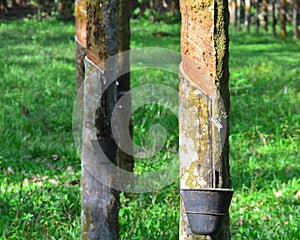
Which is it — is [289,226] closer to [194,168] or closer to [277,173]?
[277,173]

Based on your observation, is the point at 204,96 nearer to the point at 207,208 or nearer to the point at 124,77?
the point at 207,208

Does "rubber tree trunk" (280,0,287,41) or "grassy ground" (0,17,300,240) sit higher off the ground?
"rubber tree trunk" (280,0,287,41)

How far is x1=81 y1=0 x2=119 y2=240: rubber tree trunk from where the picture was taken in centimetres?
433

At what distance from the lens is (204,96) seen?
118 inches

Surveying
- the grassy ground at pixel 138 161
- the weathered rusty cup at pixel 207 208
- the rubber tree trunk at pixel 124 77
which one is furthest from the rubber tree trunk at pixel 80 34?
the weathered rusty cup at pixel 207 208

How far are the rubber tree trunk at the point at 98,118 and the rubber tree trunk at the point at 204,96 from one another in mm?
1337

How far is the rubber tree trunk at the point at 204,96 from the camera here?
Answer: 2.95 meters

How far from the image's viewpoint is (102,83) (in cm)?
434

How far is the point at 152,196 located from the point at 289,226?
129cm

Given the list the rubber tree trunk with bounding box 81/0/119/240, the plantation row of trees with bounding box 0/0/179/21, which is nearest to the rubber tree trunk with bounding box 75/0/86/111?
the rubber tree trunk with bounding box 81/0/119/240

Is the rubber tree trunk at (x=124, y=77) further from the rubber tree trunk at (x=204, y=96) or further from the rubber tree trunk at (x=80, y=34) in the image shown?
the rubber tree trunk at (x=204, y=96)

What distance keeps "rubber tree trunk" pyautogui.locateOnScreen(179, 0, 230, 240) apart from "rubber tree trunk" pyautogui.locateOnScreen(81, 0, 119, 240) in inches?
52.6

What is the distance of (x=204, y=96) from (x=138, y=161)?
Result: 401cm

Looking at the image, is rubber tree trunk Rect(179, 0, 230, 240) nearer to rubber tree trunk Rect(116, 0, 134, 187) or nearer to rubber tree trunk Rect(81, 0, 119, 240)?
rubber tree trunk Rect(81, 0, 119, 240)
